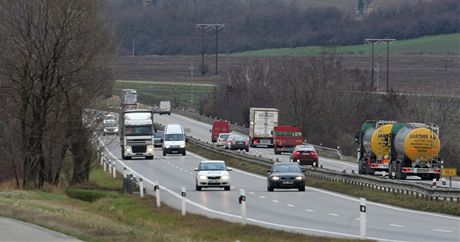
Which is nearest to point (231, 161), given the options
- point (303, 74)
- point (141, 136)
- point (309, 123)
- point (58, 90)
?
point (141, 136)

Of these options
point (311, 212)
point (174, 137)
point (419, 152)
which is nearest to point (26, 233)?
point (311, 212)

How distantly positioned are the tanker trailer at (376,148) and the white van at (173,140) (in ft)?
91.3

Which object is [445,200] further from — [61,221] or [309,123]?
[309,123]

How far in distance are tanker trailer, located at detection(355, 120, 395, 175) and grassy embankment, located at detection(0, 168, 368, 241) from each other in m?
15.0

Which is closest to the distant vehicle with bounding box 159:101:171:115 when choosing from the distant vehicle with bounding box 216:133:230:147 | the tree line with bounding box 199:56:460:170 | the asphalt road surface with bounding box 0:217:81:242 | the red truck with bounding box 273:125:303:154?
the tree line with bounding box 199:56:460:170

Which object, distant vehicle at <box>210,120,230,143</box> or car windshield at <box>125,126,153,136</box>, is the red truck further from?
distant vehicle at <box>210,120,230,143</box>

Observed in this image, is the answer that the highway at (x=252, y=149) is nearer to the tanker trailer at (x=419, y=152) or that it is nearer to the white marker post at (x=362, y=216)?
the tanker trailer at (x=419, y=152)

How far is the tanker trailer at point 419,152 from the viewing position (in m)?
53.2

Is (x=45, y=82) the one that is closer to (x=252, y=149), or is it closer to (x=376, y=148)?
(x=376, y=148)

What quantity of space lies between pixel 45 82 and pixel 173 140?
111 ft

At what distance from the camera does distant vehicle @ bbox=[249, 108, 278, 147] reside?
101 meters

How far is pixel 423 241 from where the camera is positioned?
27.7 m

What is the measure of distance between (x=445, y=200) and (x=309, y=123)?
75.0 metres

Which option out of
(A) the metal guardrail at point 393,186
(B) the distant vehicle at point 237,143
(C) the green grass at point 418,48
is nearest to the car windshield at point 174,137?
(B) the distant vehicle at point 237,143
